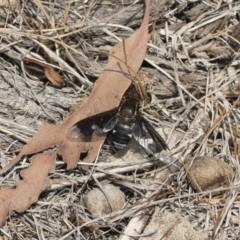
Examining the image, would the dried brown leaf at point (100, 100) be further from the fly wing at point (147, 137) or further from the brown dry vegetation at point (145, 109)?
the fly wing at point (147, 137)

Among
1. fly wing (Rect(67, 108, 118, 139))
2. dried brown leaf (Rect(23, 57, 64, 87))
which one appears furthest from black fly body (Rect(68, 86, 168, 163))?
dried brown leaf (Rect(23, 57, 64, 87))

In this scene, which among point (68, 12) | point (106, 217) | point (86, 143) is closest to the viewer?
point (106, 217)

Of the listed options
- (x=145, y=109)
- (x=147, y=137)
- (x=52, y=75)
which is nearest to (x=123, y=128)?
(x=147, y=137)

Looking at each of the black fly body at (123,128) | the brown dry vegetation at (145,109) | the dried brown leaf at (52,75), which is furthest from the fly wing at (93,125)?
the dried brown leaf at (52,75)

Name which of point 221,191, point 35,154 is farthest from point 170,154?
point 35,154

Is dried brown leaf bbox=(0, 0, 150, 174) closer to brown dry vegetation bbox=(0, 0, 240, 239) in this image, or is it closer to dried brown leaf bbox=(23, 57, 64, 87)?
brown dry vegetation bbox=(0, 0, 240, 239)

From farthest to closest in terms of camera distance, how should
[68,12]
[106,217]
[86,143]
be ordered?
[68,12] < [86,143] < [106,217]

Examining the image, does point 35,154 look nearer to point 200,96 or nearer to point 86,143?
point 86,143

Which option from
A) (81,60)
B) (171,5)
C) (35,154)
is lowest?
(35,154)
